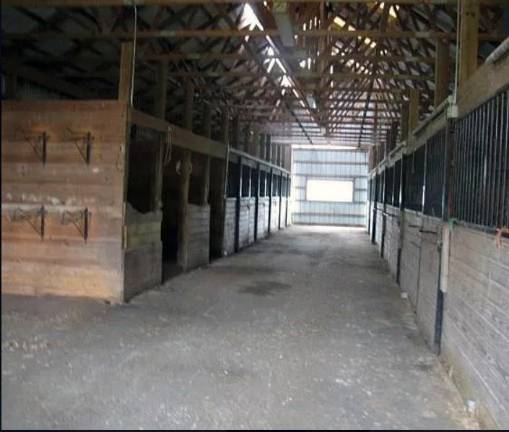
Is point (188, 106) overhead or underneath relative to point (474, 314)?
overhead

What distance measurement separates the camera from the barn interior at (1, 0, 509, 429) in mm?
2807

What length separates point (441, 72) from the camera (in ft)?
19.1

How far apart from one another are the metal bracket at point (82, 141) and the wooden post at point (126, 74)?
58cm

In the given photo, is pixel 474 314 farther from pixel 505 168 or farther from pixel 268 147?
pixel 268 147

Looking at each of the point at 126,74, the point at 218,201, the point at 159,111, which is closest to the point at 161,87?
the point at 159,111

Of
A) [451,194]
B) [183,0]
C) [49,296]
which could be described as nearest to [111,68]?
[183,0]

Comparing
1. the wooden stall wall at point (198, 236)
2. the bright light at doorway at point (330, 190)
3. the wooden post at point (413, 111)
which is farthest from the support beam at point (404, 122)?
the bright light at doorway at point (330, 190)

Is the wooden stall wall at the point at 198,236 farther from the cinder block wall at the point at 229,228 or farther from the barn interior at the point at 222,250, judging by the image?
the cinder block wall at the point at 229,228

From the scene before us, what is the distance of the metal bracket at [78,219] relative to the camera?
5.29 metres

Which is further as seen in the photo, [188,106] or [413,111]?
[188,106]

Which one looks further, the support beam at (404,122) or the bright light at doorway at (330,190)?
the bright light at doorway at (330,190)

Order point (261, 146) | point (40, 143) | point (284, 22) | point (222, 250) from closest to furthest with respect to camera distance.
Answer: point (284, 22), point (40, 143), point (222, 250), point (261, 146)

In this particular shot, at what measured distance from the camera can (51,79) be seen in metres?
7.42

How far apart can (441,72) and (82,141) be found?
165 inches
